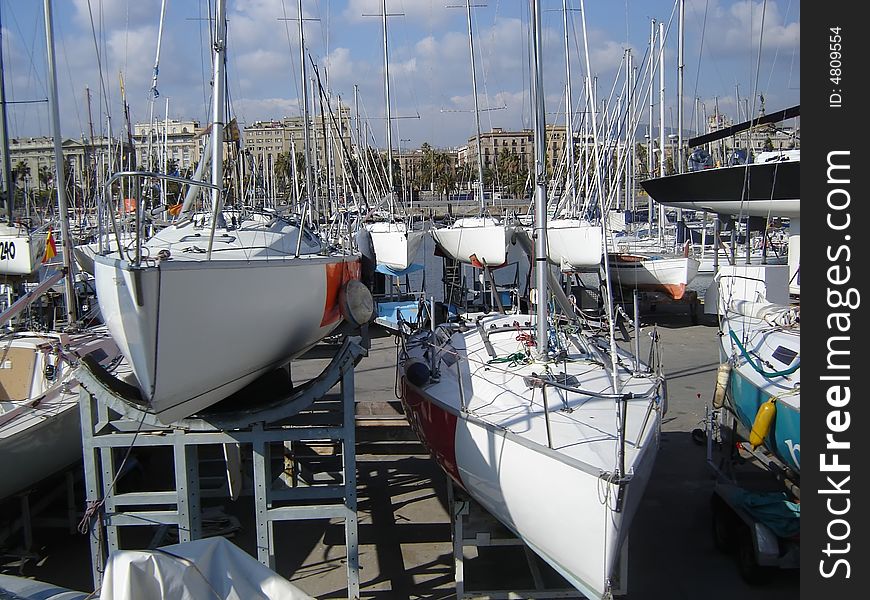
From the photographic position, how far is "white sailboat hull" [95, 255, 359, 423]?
4707 millimetres

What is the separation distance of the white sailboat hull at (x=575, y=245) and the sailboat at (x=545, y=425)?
26.8 ft

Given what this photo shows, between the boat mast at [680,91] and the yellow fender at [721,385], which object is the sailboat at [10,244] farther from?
the boat mast at [680,91]

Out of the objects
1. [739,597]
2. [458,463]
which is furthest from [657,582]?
[458,463]

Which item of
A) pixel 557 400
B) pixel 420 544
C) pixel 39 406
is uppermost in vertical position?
pixel 557 400

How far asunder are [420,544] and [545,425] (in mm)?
2069

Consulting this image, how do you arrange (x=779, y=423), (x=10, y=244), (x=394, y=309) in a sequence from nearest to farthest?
1. (x=779, y=423)
2. (x=10, y=244)
3. (x=394, y=309)

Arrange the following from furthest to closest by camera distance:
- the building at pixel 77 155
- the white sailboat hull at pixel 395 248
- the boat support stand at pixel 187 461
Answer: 1. the building at pixel 77 155
2. the white sailboat hull at pixel 395 248
3. the boat support stand at pixel 187 461

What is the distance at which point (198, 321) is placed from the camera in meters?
5.05

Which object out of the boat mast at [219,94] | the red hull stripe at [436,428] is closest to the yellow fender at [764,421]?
the red hull stripe at [436,428]

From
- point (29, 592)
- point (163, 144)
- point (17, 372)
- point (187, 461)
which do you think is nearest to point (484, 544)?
point (187, 461)

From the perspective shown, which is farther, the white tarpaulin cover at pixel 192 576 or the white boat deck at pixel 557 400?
the white boat deck at pixel 557 400

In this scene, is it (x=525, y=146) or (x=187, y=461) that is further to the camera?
(x=525, y=146)

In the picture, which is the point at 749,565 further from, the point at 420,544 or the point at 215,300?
the point at 215,300

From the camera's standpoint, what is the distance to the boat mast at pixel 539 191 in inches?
252
